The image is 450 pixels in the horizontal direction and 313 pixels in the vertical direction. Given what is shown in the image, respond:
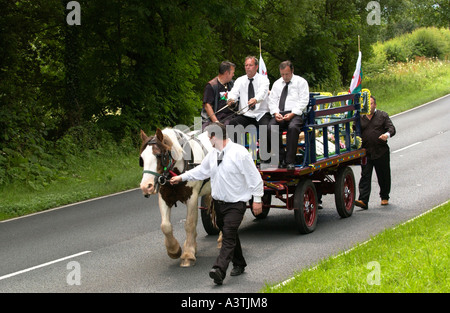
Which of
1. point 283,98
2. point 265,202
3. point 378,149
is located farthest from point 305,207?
point 378,149

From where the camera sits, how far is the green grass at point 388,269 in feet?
24.7

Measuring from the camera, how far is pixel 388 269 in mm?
8117

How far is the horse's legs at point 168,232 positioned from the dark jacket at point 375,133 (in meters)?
5.42

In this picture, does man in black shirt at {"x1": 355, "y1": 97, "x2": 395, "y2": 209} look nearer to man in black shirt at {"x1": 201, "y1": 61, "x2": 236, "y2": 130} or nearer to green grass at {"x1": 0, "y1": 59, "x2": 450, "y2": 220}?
man in black shirt at {"x1": 201, "y1": 61, "x2": 236, "y2": 130}

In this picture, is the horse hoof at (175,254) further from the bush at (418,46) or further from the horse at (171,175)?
the bush at (418,46)

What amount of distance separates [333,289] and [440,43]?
182 feet

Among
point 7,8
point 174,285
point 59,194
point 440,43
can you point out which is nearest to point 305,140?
point 174,285

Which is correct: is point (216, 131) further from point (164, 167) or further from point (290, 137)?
point (290, 137)

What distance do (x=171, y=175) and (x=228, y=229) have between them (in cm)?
123

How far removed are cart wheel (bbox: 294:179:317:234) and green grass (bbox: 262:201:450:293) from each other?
1309 mm

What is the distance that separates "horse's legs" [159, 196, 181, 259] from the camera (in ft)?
30.8

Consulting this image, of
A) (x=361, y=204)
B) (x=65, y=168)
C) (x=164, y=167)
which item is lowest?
(x=65, y=168)

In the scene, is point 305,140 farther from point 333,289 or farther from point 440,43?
point 440,43

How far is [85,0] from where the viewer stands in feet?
75.1
